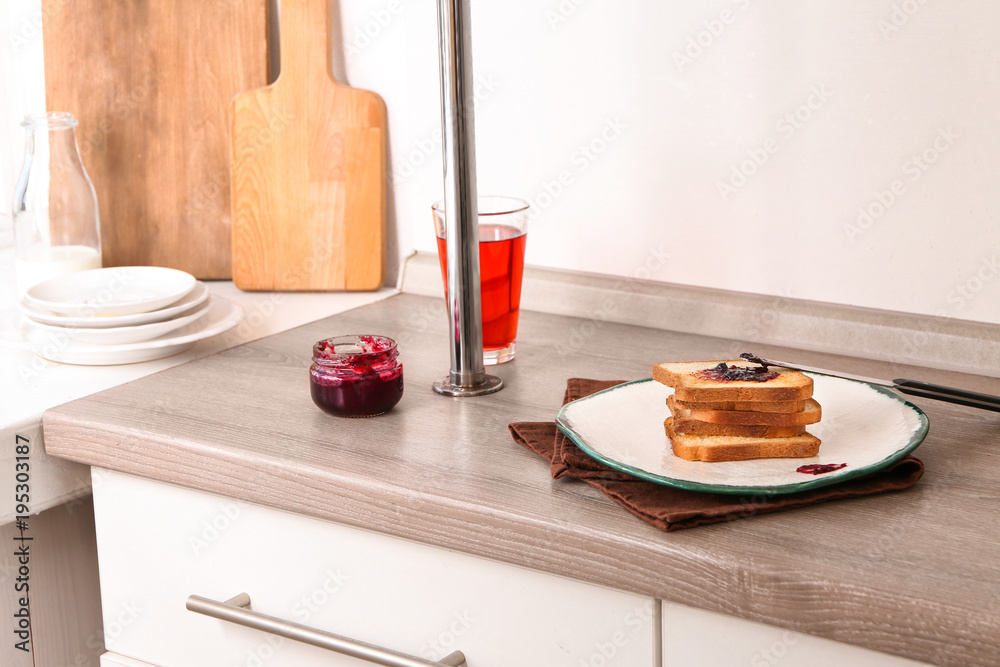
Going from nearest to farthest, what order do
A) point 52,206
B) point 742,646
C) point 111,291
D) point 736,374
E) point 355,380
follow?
1. point 742,646
2. point 736,374
3. point 355,380
4. point 111,291
5. point 52,206

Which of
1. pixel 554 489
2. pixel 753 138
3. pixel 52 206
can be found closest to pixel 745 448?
pixel 554 489

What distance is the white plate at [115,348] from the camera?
1.04m

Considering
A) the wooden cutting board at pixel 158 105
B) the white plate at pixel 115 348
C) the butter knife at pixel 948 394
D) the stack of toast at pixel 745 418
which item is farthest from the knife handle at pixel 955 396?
the wooden cutting board at pixel 158 105

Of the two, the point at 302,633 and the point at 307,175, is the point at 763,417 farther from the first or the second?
the point at 307,175

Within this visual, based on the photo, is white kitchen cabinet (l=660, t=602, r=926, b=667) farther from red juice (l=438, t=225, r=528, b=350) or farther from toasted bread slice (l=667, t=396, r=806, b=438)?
red juice (l=438, t=225, r=528, b=350)

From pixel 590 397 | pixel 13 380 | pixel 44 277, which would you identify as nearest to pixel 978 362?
pixel 590 397

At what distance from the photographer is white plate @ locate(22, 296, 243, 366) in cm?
104

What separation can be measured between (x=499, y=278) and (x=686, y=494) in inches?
15.8

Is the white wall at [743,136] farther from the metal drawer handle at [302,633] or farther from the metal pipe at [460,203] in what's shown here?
the metal drawer handle at [302,633]

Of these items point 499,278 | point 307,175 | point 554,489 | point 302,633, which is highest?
point 307,175

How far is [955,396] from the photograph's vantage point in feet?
2.57

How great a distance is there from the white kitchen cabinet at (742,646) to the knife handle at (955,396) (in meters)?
0.28

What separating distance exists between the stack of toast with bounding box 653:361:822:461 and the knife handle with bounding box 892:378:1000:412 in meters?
0.12

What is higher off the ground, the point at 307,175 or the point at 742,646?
the point at 307,175
